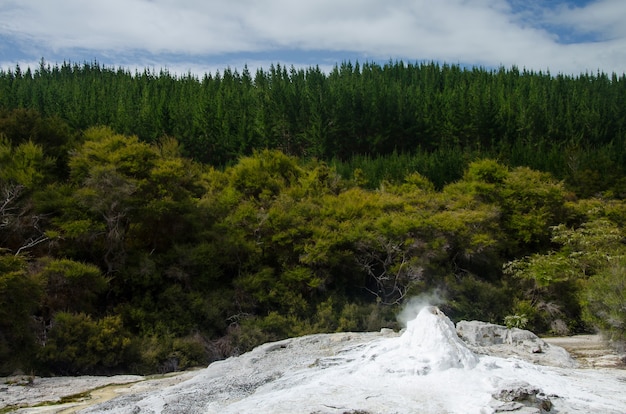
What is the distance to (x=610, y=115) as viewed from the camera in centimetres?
6869

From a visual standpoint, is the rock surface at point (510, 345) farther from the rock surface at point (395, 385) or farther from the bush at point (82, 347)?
the bush at point (82, 347)

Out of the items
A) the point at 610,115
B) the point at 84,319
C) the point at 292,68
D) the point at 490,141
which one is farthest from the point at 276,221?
the point at 292,68

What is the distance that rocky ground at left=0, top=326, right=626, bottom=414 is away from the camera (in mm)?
11883

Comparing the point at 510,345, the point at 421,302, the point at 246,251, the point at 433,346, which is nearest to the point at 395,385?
the point at 433,346

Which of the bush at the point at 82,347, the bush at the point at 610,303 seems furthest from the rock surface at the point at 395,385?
the bush at the point at 82,347

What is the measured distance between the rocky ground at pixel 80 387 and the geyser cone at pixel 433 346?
284 centimetres

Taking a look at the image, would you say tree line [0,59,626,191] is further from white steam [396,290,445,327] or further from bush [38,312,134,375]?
bush [38,312,134,375]

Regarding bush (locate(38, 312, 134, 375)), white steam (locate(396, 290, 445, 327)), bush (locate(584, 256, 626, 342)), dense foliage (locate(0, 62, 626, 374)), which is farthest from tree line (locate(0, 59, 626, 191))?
bush (locate(38, 312, 134, 375))

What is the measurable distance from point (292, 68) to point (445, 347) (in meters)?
85.1

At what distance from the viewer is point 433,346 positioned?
10656 mm

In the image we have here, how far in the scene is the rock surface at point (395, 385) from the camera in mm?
9234

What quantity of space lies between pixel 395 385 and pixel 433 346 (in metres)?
1.21

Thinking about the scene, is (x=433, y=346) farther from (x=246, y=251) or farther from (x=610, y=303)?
(x=246, y=251)

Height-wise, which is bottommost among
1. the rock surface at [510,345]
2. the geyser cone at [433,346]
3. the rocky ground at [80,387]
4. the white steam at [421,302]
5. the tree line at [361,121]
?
the white steam at [421,302]
